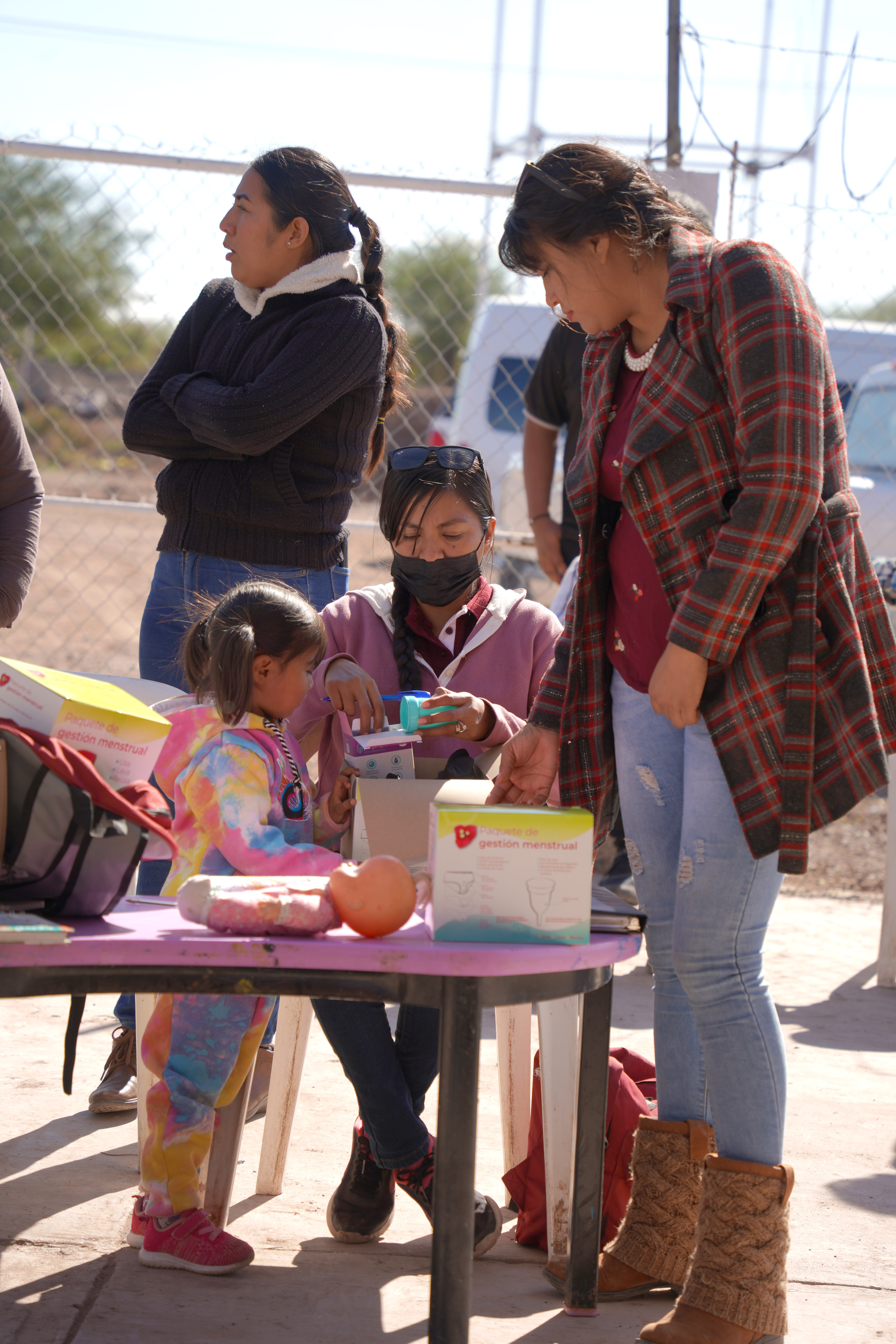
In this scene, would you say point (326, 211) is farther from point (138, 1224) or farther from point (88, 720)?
point (138, 1224)

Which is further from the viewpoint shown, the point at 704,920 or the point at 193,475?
the point at 193,475

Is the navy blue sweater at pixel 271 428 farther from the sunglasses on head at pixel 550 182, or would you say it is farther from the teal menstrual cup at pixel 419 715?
the sunglasses on head at pixel 550 182

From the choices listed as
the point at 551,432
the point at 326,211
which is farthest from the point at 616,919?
the point at 551,432

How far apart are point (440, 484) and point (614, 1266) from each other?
54.3 inches

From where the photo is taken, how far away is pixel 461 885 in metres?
1.53

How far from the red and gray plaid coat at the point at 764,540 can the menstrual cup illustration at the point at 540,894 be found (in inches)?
13.3

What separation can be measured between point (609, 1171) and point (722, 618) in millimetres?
1050

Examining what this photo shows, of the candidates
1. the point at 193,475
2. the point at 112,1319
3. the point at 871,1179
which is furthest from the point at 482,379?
the point at 112,1319

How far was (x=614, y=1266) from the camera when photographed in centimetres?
203

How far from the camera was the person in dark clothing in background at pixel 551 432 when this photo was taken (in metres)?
3.86

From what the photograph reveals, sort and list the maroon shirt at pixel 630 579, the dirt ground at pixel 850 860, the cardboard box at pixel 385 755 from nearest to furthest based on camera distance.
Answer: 1. the maroon shirt at pixel 630 579
2. the cardboard box at pixel 385 755
3. the dirt ground at pixel 850 860

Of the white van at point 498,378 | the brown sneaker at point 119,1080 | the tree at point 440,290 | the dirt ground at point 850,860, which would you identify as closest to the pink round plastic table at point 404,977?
the brown sneaker at point 119,1080

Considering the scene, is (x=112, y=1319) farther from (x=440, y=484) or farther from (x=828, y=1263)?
(x=440, y=484)

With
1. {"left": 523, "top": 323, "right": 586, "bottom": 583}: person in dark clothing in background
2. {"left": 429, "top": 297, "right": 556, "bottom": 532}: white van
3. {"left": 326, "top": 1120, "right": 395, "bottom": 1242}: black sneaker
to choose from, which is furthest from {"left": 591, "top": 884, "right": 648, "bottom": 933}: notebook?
{"left": 429, "top": 297, "right": 556, "bottom": 532}: white van
